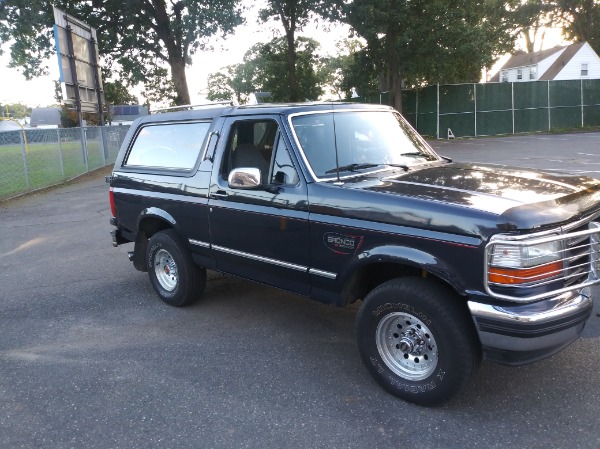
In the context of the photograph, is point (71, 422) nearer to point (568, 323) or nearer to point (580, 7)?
point (568, 323)

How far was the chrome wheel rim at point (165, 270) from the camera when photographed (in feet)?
18.2

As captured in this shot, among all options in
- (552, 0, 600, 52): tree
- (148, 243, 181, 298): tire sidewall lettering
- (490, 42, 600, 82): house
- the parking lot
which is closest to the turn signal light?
the parking lot

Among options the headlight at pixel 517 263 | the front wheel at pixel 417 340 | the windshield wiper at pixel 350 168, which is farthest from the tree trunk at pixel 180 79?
the headlight at pixel 517 263

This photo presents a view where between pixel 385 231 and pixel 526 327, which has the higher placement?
pixel 385 231

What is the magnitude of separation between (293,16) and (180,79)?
334 inches

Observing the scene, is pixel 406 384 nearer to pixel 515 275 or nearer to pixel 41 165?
pixel 515 275

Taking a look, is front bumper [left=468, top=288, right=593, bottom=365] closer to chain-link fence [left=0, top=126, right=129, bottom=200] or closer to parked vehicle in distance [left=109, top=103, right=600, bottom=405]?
parked vehicle in distance [left=109, top=103, right=600, bottom=405]

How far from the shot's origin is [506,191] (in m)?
3.53

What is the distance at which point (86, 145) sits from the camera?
1889 cm

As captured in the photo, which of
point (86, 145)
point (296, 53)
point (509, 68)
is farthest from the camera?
point (509, 68)

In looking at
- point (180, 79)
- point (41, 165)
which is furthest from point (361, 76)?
point (41, 165)

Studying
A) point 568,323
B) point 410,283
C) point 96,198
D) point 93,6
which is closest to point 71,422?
point 410,283

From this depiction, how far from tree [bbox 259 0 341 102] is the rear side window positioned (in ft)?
81.3

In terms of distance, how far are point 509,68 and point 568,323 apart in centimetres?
5882
